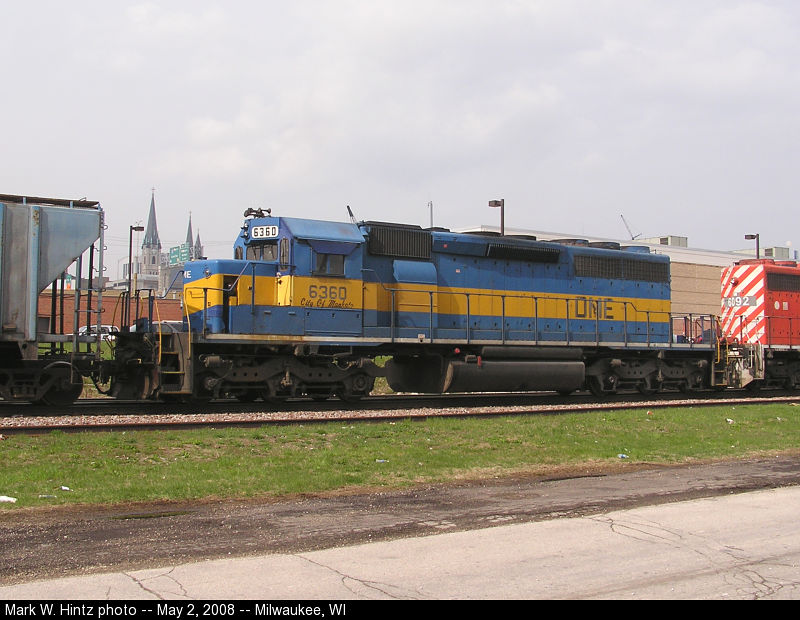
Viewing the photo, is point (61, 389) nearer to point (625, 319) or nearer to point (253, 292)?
point (253, 292)

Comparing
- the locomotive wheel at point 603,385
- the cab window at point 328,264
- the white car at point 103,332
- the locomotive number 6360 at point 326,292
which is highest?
the cab window at point 328,264

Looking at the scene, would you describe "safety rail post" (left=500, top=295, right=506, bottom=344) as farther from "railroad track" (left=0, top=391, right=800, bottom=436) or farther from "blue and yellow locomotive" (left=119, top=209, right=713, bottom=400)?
"railroad track" (left=0, top=391, right=800, bottom=436)

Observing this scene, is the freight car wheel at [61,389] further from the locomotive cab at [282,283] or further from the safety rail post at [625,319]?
the safety rail post at [625,319]

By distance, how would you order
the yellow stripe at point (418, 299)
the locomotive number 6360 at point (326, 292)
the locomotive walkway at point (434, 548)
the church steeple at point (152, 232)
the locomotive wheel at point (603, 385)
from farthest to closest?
the church steeple at point (152, 232), the locomotive wheel at point (603, 385), the locomotive number 6360 at point (326, 292), the yellow stripe at point (418, 299), the locomotive walkway at point (434, 548)

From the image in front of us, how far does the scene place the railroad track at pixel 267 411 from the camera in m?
12.3

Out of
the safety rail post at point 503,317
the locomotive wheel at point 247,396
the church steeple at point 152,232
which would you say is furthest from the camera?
the church steeple at point 152,232

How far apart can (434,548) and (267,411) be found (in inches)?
381

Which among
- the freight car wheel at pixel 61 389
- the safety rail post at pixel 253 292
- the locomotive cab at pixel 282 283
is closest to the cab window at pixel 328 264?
the locomotive cab at pixel 282 283

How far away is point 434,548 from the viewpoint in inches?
232

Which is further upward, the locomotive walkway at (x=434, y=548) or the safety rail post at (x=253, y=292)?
the safety rail post at (x=253, y=292)

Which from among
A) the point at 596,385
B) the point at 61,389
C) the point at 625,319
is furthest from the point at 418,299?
the point at 61,389

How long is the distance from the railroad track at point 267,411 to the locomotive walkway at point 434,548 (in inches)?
204

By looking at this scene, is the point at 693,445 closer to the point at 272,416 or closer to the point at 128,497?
the point at 272,416
